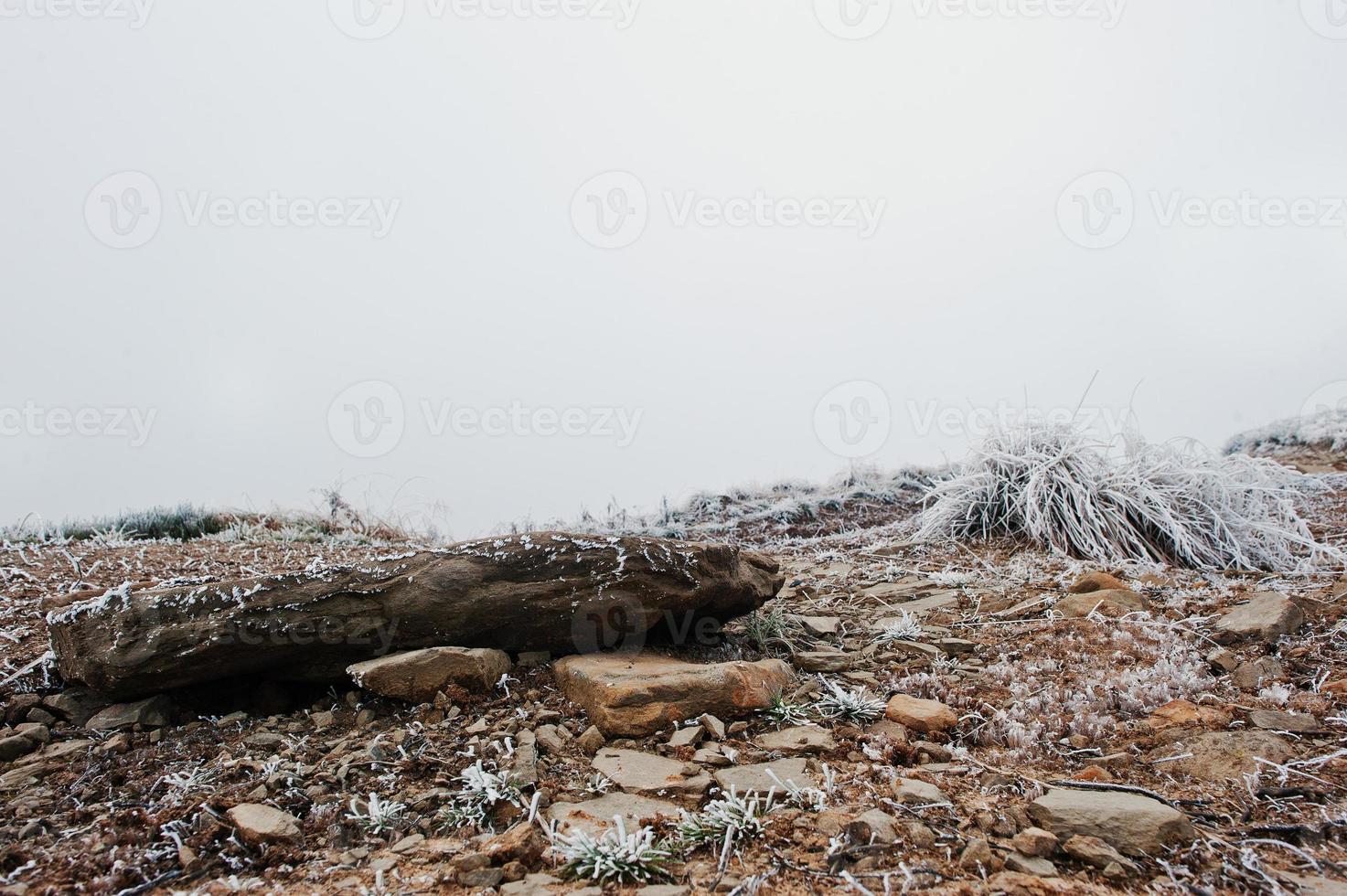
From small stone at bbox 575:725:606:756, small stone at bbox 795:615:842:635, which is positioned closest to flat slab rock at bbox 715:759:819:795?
small stone at bbox 575:725:606:756

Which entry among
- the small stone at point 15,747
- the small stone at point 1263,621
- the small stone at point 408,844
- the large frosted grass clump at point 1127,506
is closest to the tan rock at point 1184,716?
the small stone at point 1263,621

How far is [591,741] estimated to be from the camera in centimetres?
260

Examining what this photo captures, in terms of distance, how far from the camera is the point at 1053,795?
2.10 meters

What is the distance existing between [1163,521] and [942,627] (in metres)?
2.67

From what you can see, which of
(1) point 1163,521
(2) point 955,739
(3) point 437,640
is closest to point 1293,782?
(2) point 955,739

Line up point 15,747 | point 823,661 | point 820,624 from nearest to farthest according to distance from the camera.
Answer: point 15,747 → point 823,661 → point 820,624

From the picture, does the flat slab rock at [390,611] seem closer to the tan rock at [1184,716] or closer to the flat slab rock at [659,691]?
the flat slab rock at [659,691]

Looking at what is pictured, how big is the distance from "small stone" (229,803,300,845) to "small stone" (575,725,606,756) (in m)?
0.86

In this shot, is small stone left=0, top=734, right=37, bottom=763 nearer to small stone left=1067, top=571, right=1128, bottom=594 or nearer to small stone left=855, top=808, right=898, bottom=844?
small stone left=855, top=808, right=898, bottom=844

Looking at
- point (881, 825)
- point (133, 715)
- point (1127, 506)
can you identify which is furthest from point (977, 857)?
point (1127, 506)

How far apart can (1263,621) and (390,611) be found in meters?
3.69

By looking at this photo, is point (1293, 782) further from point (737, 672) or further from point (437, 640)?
point (437, 640)

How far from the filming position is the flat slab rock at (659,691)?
8.79ft

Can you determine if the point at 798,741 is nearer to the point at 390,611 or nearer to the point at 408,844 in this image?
the point at 408,844
